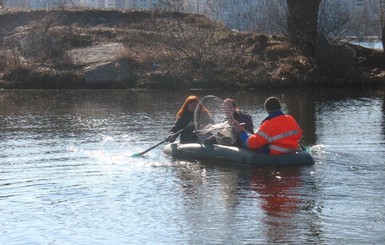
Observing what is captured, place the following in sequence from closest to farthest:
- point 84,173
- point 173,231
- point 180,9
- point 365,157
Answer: point 173,231, point 84,173, point 365,157, point 180,9

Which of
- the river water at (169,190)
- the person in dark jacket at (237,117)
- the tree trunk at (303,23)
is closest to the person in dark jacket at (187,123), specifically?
the river water at (169,190)

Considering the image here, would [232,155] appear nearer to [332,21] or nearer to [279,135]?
[279,135]

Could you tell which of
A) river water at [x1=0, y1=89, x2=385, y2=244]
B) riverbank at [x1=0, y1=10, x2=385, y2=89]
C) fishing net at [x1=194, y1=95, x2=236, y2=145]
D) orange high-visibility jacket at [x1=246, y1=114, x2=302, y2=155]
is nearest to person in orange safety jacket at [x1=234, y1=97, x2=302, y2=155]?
orange high-visibility jacket at [x1=246, y1=114, x2=302, y2=155]

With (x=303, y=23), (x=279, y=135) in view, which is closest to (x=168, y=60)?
(x=303, y=23)

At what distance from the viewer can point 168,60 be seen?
113 ft

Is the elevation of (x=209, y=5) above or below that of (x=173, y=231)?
above

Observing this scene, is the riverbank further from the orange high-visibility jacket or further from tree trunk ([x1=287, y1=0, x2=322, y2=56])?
the orange high-visibility jacket

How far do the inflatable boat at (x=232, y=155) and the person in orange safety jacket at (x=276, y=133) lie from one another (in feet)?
0.48

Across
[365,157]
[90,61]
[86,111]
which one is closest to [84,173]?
[365,157]

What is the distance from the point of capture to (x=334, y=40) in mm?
35469

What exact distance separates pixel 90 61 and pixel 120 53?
1.45 m

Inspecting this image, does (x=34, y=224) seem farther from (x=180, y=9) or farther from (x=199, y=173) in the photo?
(x=180, y=9)

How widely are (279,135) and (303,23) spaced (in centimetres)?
2203

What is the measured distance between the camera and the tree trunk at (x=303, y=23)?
34.8 metres
